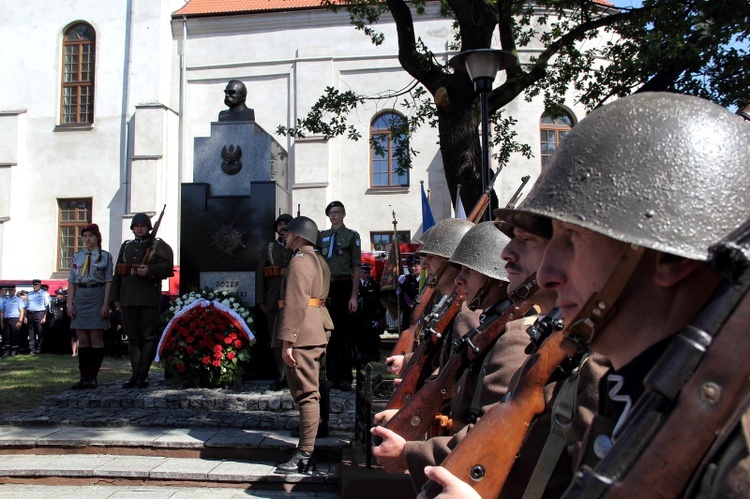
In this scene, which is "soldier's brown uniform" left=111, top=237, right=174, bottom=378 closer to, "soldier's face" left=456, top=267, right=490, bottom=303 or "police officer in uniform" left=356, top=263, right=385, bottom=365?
"police officer in uniform" left=356, top=263, right=385, bottom=365

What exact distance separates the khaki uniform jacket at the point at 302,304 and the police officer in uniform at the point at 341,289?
Answer: 9.06 ft

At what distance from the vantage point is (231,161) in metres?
9.88

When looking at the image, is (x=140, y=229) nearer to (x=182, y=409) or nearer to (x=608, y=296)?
(x=182, y=409)

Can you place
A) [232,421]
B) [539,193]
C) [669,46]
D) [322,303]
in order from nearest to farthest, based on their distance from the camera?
[539,193] → [322,303] → [232,421] → [669,46]

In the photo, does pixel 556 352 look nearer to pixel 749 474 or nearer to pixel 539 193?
pixel 539 193

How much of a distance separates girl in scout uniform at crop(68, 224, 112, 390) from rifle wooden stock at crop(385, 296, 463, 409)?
21.5 feet

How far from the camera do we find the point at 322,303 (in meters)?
6.77

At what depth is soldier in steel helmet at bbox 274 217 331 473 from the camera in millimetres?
5977

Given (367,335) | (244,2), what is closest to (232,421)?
(367,335)

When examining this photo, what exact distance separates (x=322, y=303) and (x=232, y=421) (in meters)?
1.69

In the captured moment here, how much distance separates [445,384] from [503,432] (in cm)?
99

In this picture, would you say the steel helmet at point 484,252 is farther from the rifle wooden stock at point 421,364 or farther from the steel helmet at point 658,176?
the steel helmet at point 658,176

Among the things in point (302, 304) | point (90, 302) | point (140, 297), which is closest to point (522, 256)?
point (302, 304)

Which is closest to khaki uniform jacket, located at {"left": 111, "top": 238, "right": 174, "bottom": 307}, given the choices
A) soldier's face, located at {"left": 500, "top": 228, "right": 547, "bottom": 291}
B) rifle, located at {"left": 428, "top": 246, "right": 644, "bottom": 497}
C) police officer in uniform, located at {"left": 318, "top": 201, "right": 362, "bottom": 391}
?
police officer in uniform, located at {"left": 318, "top": 201, "right": 362, "bottom": 391}
